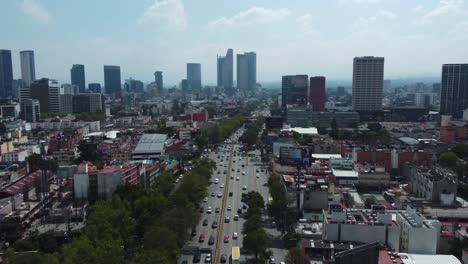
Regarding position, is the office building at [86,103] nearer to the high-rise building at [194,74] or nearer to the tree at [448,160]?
the tree at [448,160]

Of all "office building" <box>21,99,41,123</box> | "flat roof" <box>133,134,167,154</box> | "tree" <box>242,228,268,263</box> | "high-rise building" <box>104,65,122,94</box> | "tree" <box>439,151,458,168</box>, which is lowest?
"tree" <box>242,228,268,263</box>

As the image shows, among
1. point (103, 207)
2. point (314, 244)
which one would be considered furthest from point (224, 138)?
point (314, 244)

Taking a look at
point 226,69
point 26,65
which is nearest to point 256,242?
point 26,65

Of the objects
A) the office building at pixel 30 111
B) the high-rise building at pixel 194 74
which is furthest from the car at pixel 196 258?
the high-rise building at pixel 194 74

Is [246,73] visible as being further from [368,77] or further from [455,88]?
[455,88]

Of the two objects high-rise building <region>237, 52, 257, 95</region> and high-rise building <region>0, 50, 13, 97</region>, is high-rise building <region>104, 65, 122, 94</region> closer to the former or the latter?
high-rise building <region>0, 50, 13, 97</region>

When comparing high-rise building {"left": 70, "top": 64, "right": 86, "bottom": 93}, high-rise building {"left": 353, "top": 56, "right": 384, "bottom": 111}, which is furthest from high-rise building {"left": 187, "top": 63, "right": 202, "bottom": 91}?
high-rise building {"left": 353, "top": 56, "right": 384, "bottom": 111}
